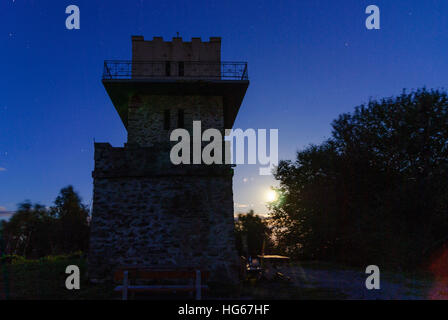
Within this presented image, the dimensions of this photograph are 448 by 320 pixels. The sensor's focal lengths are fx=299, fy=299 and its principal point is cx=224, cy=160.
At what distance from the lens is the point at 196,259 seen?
11.1m

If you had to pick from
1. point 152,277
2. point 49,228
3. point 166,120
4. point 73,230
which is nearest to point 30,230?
point 49,228

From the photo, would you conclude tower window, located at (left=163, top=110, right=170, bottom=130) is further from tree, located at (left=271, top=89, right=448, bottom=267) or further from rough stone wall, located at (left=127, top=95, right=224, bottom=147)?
tree, located at (left=271, top=89, right=448, bottom=267)

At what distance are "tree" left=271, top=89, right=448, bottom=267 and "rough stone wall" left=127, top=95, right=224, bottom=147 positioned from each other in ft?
35.9

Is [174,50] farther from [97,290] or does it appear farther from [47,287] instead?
[47,287]

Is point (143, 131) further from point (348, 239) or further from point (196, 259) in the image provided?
point (348, 239)

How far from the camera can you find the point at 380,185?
66.3ft

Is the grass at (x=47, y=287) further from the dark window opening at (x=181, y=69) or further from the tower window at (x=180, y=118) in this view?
the dark window opening at (x=181, y=69)

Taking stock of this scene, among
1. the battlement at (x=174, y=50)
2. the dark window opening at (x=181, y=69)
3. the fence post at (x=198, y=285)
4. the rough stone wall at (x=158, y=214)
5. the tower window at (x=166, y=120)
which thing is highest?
the battlement at (x=174, y=50)

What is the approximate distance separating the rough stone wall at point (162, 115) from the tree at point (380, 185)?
35.9ft

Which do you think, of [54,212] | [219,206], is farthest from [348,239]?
[54,212]

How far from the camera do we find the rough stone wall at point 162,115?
1413 centimetres

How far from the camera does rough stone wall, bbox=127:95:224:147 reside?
14.1m

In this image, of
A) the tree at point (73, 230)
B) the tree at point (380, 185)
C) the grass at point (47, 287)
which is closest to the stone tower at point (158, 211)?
→ the grass at point (47, 287)

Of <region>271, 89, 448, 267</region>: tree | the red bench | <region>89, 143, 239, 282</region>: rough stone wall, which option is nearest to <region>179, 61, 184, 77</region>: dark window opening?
<region>89, 143, 239, 282</region>: rough stone wall
